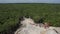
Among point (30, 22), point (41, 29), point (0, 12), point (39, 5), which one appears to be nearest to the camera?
point (41, 29)

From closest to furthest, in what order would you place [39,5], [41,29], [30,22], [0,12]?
[41,29] → [30,22] → [0,12] → [39,5]

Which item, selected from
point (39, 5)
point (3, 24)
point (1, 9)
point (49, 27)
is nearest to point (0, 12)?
point (1, 9)

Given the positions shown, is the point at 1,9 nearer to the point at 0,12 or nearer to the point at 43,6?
the point at 0,12

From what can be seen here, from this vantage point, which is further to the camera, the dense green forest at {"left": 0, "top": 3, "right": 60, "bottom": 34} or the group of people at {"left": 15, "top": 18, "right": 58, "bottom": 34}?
→ the dense green forest at {"left": 0, "top": 3, "right": 60, "bottom": 34}

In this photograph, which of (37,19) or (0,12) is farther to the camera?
(0,12)

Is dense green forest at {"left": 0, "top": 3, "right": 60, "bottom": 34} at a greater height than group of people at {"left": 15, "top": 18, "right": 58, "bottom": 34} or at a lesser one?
greater

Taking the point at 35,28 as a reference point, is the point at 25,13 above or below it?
above
